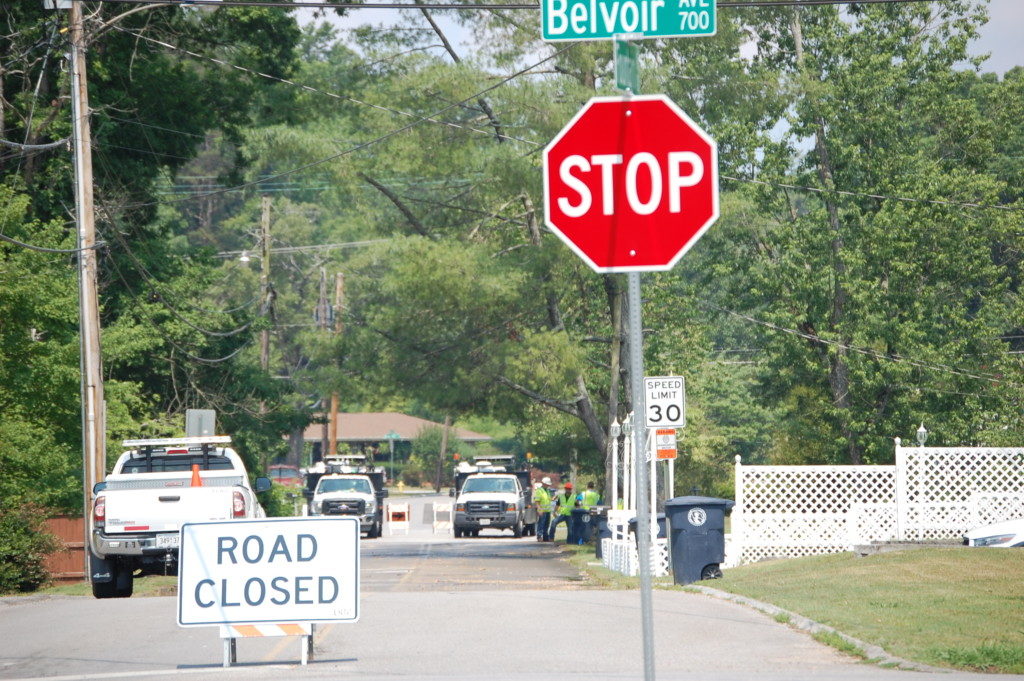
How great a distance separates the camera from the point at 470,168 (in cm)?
3506

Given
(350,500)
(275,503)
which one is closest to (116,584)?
(275,503)

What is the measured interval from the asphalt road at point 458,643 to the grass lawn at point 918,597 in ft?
1.80

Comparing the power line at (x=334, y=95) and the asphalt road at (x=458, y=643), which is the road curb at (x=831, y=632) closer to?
the asphalt road at (x=458, y=643)

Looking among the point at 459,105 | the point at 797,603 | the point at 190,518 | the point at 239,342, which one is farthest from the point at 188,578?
the point at 239,342

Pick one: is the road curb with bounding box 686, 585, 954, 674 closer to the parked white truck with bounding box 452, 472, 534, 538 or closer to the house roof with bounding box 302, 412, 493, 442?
the parked white truck with bounding box 452, 472, 534, 538

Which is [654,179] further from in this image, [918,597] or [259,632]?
[918,597]

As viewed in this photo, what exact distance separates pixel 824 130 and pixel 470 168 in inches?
448

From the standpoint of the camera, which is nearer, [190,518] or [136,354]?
[190,518]

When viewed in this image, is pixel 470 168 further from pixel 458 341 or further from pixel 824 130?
pixel 824 130

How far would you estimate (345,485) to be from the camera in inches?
1731

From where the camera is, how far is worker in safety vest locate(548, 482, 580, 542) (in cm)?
3750

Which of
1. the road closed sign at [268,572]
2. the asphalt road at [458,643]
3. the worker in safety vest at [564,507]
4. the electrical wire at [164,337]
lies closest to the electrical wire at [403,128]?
the electrical wire at [164,337]

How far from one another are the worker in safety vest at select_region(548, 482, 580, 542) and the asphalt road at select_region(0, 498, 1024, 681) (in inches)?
771

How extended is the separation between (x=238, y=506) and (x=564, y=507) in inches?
775
